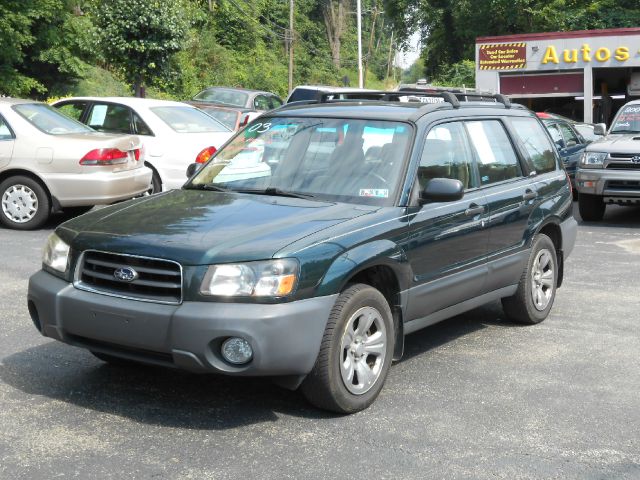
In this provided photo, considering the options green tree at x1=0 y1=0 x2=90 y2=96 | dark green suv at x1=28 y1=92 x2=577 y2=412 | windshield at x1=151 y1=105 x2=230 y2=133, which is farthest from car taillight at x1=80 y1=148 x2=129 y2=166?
green tree at x1=0 y1=0 x2=90 y2=96

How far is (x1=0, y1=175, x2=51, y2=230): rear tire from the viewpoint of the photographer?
1131 cm

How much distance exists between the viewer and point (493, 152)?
22.1 ft

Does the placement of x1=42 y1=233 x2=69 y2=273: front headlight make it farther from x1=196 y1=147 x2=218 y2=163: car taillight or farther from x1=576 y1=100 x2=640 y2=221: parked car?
x1=576 y1=100 x2=640 y2=221: parked car

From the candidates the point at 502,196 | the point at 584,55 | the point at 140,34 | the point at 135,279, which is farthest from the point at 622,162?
the point at 584,55

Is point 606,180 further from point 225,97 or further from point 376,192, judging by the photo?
point 225,97

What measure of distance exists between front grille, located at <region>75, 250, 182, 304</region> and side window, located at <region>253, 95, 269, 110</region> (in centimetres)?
1580

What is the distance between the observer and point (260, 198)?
18.4 feet

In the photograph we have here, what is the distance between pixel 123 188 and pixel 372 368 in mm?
6764

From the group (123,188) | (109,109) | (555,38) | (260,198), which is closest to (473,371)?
(260,198)

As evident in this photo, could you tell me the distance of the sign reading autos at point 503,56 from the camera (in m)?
34.3

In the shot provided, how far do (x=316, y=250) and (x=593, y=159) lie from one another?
9.24 meters

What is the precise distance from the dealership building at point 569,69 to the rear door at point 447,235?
2745cm

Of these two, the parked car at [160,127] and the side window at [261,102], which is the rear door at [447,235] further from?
the side window at [261,102]

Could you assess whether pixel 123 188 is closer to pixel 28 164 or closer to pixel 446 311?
pixel 28 164
